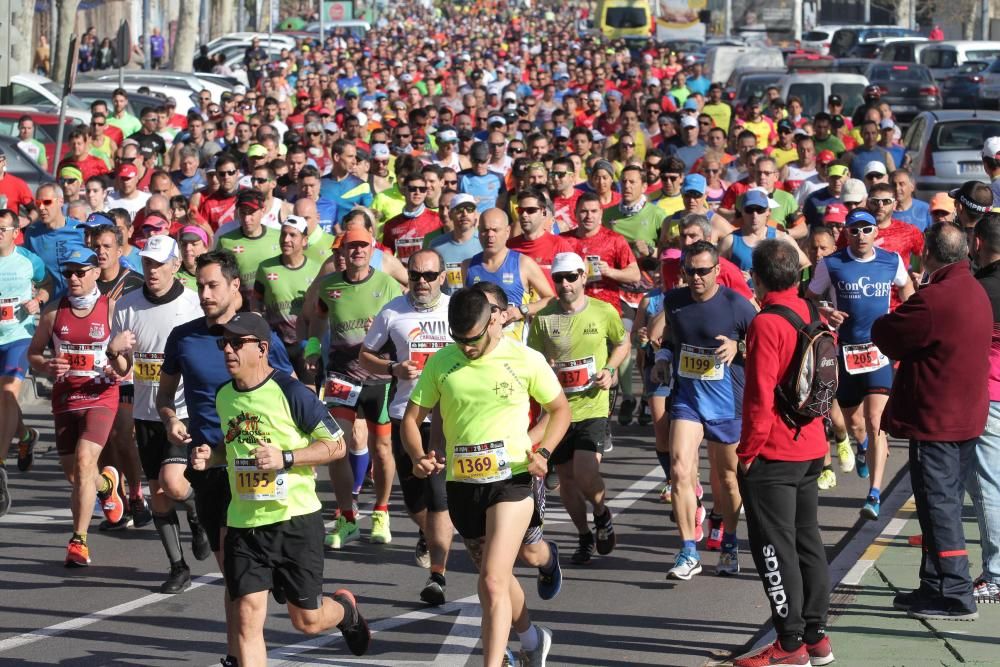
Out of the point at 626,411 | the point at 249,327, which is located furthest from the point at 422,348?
the point at 626,411

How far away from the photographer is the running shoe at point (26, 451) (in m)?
13.2

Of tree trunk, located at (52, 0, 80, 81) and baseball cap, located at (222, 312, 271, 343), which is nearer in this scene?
baseball cap, located at (222, 312, 271, 343)

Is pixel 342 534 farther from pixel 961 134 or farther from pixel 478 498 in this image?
pixel 961 134

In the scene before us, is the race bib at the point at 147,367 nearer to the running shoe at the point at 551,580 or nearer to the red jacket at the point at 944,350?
the running shoe at the point at 551,580

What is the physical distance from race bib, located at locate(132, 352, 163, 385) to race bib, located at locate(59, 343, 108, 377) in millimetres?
730

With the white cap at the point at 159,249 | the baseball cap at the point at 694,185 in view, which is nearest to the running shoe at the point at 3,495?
the white cap at the point at 159,249

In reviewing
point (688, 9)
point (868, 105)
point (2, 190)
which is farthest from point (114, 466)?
point (688, 9)

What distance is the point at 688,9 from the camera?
67.7 metres

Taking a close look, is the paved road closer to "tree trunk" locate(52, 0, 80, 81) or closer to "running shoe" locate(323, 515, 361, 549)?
"running shoe" locate(323, 515, 361, 549)

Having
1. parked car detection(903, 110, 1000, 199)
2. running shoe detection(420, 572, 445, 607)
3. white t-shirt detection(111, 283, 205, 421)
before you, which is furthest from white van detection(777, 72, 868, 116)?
running shoe detection(420, 572, 445, 607)

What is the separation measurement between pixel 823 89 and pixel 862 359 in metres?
21.0

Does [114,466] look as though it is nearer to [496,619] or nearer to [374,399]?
[374,399]

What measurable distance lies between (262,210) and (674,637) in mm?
5735

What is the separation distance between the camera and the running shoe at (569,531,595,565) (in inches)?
396
